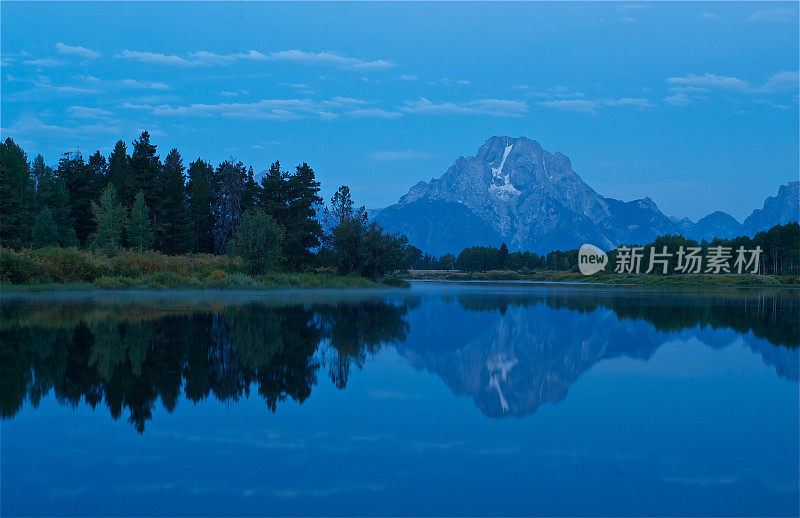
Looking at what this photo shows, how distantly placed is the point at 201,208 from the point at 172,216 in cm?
578

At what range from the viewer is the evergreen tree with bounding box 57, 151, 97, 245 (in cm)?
6175

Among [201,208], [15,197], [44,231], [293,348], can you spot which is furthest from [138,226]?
[293,348]

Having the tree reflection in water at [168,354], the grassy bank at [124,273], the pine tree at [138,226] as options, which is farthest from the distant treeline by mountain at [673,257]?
the tree reflection in water at [168,354]

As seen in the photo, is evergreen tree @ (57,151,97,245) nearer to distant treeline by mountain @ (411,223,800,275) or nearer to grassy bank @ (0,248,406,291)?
grassy bank @ (0,248,406,291)

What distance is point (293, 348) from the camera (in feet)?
46.5

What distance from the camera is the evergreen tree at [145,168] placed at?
61594 mm

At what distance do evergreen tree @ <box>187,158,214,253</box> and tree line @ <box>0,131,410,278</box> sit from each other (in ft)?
0.64

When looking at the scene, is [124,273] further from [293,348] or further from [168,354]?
[168,354]

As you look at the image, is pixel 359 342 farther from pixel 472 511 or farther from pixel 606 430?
pixel 472 511

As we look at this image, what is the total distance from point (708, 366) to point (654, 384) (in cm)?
288

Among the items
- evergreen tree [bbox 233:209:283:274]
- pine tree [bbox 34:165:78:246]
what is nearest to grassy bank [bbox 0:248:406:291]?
evergreen tree [bbox 233:209:283:274]

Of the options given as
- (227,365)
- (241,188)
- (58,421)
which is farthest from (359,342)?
(241,188)

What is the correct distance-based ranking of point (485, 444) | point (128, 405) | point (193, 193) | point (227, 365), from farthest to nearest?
point (193, 193)
point (227, 365)
point (128, 405)
point (485, 444)

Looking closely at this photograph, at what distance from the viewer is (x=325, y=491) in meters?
5.54
